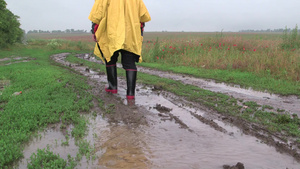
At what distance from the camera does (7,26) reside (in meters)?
21.2

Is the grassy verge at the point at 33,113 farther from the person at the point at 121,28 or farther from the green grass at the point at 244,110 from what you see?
the person at the point at 121,28

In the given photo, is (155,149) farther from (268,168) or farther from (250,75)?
(250,75)

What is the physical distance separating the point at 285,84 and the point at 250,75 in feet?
4.20

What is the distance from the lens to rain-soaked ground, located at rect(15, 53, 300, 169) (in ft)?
7.26

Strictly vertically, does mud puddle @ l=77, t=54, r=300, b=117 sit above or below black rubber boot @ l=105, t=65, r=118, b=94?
below

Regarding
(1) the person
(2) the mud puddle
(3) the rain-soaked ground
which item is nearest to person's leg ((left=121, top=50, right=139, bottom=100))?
(1) the person

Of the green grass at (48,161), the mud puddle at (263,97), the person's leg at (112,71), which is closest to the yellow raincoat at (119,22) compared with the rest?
the person's leg at (112,71)

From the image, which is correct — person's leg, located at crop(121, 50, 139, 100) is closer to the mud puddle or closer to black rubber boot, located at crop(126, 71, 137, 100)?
black rubber boot, located at crop(126, 71, 137, 100)

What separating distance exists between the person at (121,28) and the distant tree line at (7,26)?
19.7 meters

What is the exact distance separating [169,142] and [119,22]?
2.48 m

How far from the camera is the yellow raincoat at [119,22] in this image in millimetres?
4027

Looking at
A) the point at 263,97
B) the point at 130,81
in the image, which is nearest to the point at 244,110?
the point at 263,97

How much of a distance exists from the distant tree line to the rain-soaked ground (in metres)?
21.1

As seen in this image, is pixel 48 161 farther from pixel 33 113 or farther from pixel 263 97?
pixel 263 97
